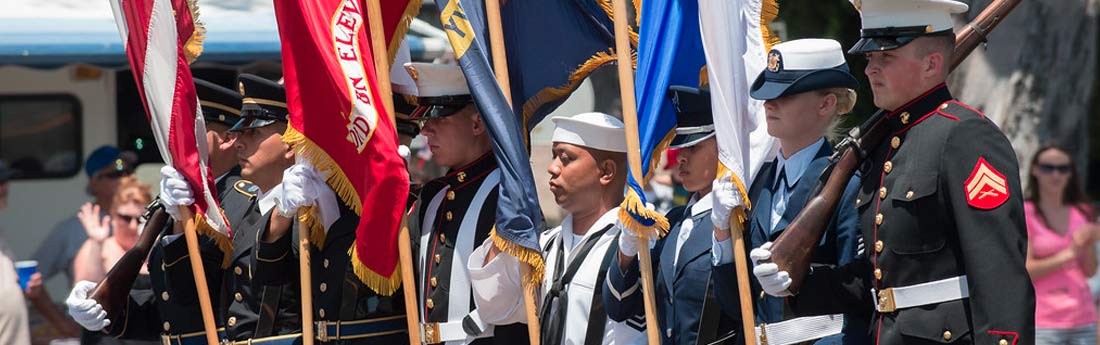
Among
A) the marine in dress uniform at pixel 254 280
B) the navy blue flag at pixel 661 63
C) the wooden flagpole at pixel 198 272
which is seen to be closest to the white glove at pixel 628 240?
the navy blue flag at pixel 661 63

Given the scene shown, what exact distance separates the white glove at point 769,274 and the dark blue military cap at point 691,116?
0.81 metres

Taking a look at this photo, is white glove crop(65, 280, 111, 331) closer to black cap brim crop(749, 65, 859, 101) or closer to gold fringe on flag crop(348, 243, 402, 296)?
gold fringe on flag crop(348, 243, 402, 296)

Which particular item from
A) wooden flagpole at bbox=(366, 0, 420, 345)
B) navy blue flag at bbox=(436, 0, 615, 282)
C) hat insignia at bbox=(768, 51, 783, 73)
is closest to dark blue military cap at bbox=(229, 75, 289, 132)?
Result: wooden flagpole at bbox=(366, 0, 420, 345)

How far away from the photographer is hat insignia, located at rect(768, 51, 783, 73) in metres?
4.89

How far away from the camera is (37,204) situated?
38.3 feet

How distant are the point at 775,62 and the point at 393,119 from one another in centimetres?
155

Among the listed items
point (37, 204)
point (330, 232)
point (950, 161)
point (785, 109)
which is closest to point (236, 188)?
point (330, 232)

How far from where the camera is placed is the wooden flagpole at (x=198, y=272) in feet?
20.1

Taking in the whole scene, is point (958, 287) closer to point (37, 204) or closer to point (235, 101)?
point (235, 101)

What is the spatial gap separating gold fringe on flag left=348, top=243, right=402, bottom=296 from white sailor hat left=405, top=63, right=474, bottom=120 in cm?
57

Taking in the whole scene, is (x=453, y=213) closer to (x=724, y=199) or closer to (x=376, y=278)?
(x=376, y=278)

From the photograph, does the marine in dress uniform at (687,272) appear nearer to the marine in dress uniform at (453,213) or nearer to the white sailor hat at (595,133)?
the white sailor hat at (595,133)

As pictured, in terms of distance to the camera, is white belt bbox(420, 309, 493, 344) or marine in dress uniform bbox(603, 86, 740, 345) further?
white belt bbox(420, 309, 493, 344)

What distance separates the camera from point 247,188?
6852 millimetres
